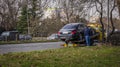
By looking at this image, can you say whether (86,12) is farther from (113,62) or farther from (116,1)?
(113,62)

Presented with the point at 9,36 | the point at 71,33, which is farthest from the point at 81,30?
the point at 9,36

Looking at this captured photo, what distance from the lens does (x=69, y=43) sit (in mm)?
23906

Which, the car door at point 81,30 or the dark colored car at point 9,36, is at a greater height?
the car door at point 81,30

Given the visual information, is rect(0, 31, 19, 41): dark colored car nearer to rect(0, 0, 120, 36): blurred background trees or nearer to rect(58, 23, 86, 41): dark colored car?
rect(0, 0, 120, 36): blurred background trees

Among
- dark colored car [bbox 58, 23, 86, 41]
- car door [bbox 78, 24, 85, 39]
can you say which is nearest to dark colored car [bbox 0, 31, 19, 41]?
car door [bbox 78, 24, 85, 39]

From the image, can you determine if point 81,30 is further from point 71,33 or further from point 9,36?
point 9,36

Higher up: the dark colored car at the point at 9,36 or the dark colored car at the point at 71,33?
the dark colored car at the point at 71,33

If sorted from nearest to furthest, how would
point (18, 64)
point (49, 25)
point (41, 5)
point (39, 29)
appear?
point (18, 64), point (41, 5), point (39, 29), point (49, 25)

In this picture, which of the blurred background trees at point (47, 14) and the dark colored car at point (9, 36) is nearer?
the blurred background trees at point (47, 14)

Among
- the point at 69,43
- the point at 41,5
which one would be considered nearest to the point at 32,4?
the point at 41,5

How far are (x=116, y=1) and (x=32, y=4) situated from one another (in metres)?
10.2

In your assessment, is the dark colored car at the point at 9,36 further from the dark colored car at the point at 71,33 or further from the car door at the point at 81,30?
the dark colored car at the point at 71,33

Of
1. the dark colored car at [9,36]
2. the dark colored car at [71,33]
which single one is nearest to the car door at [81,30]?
the dark colored car at [71,33]

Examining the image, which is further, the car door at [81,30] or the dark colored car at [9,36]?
the dark colored car at [9,36]
